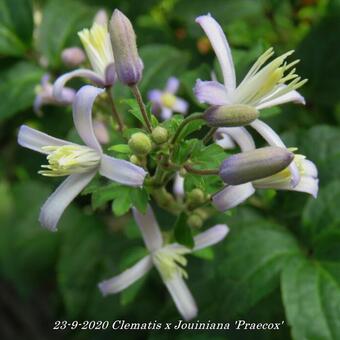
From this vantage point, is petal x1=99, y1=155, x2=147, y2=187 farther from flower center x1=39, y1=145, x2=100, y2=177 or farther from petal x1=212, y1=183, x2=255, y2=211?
petal x1=212, y1=183, x2=255, y2=211

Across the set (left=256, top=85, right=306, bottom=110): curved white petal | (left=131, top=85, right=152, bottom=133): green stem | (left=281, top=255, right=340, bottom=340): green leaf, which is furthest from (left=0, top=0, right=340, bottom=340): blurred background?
(left=131, top=85, right=152, bottom=133): green stem

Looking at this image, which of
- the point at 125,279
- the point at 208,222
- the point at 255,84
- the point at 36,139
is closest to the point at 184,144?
the point at 255,84

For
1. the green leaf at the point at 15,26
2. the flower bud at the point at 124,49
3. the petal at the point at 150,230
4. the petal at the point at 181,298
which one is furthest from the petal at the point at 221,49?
the green leaf at the point at 15,26

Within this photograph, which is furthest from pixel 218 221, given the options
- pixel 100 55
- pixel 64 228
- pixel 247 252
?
pixel 64 228

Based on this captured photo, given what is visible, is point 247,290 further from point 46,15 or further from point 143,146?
point 46,15

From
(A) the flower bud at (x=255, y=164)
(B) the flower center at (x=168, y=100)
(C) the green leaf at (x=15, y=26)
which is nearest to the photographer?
(A) the flower bud at (x=255, y=164)

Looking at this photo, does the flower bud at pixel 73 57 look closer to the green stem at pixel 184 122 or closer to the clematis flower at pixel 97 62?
the clematis flower at pixel 97 62

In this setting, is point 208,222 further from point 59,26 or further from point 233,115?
point 59,26
